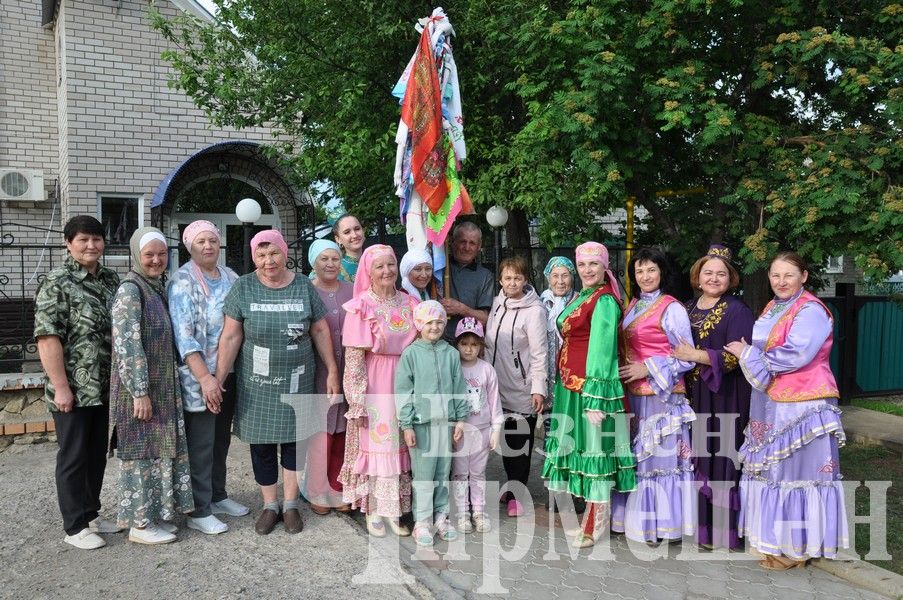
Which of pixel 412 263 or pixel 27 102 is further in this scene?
pixel 27 102

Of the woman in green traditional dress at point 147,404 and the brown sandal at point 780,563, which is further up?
the woman in green traditional dress at point 147,404

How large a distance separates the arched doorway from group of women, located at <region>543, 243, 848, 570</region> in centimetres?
725

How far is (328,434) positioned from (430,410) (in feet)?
2.79

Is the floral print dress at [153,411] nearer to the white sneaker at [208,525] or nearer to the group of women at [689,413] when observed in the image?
the white sneaker at [208,525]

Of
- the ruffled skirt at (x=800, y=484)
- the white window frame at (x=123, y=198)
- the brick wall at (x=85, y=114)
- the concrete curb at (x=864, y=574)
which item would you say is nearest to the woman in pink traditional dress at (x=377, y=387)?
the ruffled skirt at (x=800, y=484)

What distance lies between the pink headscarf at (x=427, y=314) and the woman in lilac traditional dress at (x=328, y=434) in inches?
27.5

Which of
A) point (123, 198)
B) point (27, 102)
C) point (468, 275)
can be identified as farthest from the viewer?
point (27, 102)

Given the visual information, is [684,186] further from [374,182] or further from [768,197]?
[374,182]

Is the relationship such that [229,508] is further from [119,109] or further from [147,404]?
[119,109]

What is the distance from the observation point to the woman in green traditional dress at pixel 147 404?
148 inches

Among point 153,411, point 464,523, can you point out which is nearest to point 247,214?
point 153,411

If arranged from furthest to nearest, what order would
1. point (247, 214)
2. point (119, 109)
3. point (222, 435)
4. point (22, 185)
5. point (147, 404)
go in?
1. point (22, 185)
2. point (119, 109)
3. point (247, 214)
4. point (222, 435)
5. point (147, 404)

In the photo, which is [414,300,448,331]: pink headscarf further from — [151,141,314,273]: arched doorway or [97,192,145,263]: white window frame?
[97,192,145,263]: white window frame

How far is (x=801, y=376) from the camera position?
3592 mm
